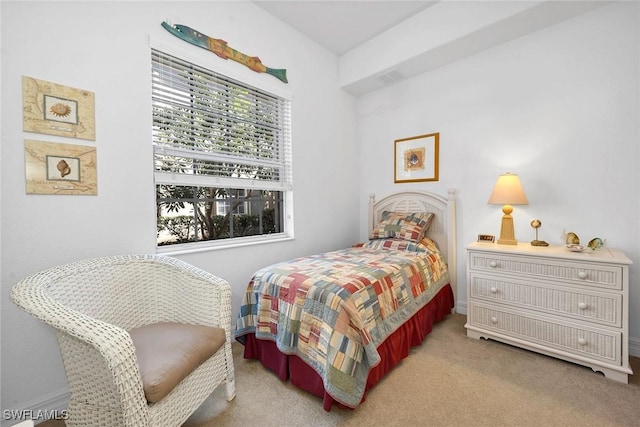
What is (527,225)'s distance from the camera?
244 cm

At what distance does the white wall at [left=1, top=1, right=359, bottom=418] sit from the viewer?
1397 mm

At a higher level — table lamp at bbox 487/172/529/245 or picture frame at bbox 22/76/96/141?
picture frame at bbox 22/76/96/141

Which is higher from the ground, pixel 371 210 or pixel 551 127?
pixel 551 127

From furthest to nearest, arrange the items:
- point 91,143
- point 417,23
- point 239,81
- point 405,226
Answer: point 405,226, point 417,23, point 239,81, point 91,143

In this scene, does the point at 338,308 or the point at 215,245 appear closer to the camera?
the point at 338,308

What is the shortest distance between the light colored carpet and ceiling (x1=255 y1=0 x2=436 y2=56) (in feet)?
10.1

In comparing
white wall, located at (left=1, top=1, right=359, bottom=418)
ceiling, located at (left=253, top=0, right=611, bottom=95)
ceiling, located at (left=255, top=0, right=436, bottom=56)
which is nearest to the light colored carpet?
white wall, located at (left=1, top=1, right=359, bottom=418)

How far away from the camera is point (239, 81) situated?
2.41m

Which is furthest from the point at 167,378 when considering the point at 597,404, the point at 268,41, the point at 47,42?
the point at 268,41

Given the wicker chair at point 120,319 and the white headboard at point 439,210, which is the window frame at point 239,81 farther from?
the white headboard at point 439,210

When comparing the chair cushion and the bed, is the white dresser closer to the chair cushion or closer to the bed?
the bed

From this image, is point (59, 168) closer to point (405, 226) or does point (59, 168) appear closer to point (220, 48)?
point (220, 48)

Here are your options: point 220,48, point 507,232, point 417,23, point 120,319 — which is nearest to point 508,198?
point 507,232

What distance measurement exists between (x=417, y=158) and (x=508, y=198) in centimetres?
110
